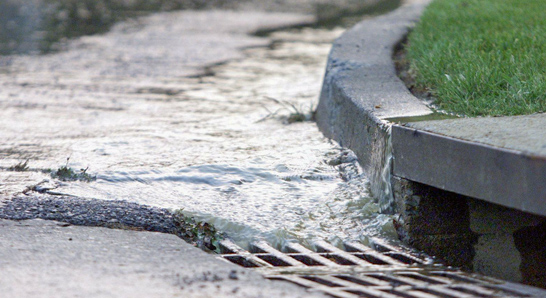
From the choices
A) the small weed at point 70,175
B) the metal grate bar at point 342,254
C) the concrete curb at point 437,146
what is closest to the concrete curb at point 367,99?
the concrete curb at point 437,146

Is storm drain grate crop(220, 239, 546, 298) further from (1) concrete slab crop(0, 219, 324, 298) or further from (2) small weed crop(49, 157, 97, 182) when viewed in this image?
(2) small weed crop(49, 157, 97, 182)

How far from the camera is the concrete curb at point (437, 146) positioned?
88.7 inches

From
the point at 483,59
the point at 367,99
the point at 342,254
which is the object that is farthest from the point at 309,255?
the point at 483,59

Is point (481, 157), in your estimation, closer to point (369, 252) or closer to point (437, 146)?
point (437, 146)

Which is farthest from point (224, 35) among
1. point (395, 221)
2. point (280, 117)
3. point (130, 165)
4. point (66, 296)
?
point (66, 296)

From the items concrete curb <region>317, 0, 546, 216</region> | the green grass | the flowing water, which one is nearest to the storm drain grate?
the flowing water

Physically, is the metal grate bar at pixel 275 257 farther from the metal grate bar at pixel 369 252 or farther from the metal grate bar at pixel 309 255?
the metal grate bar at pixel 369 252

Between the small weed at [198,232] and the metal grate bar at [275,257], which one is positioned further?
the small weed at [198,232]

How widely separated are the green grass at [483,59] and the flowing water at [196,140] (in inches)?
26.4

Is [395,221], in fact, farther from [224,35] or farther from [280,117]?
[224,35]

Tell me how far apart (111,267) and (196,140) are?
2.18m

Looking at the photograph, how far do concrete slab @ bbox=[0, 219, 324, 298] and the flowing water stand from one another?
49 centimetres

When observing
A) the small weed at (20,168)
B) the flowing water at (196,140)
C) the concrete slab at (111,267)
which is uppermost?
the concrete slab at (111,267)

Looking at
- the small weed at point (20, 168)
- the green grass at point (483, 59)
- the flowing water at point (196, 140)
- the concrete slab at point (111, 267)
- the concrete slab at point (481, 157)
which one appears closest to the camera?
the concrete slab at point (111, 267)
